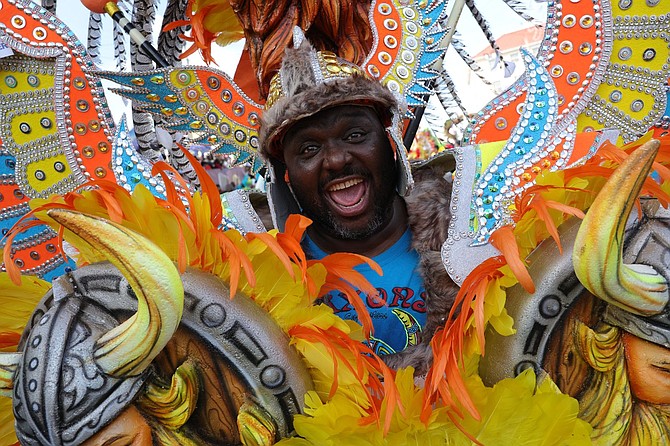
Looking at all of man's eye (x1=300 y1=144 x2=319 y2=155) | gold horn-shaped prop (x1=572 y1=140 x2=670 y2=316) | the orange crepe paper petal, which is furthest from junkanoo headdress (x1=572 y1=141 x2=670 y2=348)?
man's eye (x1=300 y1=144 x2=319 y2=155)

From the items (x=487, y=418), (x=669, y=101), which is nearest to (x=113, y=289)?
(x=487, y=418)

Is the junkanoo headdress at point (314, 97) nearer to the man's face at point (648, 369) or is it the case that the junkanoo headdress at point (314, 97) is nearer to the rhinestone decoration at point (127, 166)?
the rhinestone decoration at point (127, 166)

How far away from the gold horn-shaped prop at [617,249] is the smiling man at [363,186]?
0.50 m

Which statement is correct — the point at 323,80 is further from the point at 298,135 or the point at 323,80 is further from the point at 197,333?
the point at 197,333

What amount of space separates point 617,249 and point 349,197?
0.77m

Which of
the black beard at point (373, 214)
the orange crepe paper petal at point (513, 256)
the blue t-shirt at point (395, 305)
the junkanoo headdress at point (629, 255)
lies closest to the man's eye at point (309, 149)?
the black beard at point (373, 214)

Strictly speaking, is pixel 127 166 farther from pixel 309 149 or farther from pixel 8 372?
pixel 8 372

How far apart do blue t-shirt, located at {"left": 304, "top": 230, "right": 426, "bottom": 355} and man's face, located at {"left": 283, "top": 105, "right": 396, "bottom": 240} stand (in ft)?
0.42

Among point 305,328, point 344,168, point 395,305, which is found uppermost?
point 344,168

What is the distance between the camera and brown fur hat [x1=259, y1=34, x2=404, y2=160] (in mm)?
1529

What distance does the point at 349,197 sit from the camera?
1633 mm

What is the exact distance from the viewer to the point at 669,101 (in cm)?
165

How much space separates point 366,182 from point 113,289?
0.73m

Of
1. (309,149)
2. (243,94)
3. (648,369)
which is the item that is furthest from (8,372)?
(648,369)
